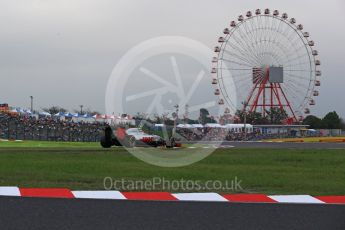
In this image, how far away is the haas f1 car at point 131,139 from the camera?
103 feet

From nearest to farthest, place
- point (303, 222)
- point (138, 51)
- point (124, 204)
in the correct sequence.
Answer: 1. point (303, 222)
2. point (124, 204)
3. point (138, 51)

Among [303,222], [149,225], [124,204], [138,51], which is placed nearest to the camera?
[149,225]

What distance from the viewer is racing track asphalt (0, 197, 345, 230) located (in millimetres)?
6762

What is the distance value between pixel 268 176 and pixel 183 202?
16.2ft

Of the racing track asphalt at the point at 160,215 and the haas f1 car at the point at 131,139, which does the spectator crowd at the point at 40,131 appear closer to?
the haas f1 car at the point at 131,139

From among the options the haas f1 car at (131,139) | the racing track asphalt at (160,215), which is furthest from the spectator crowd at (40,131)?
the racing track asphalt at (160,215)

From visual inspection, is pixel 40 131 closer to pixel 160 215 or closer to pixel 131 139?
pixel 131 139

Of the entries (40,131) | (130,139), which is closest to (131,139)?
(130,139)

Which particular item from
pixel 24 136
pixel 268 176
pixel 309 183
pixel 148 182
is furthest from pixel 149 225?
pixel 24 136

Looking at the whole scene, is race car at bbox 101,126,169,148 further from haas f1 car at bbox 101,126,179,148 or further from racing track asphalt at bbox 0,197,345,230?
racing track asphalt at bbox 0,197,345,230

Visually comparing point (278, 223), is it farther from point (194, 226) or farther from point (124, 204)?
point (124, 204)

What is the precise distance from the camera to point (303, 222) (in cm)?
721

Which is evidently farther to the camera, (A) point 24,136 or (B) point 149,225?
(A) point 24,136

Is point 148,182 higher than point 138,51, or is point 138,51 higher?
point 138,51
